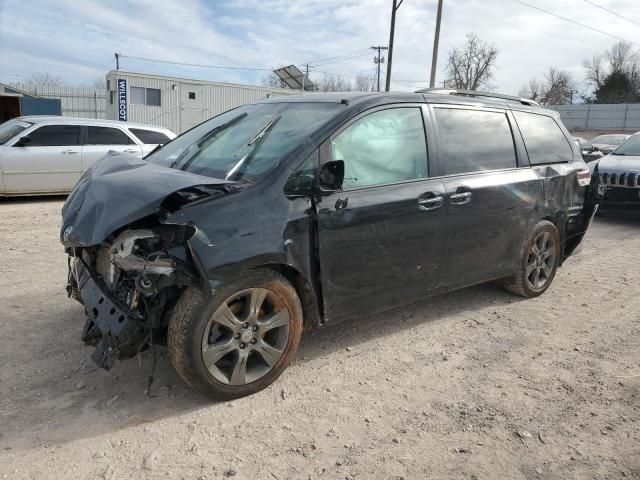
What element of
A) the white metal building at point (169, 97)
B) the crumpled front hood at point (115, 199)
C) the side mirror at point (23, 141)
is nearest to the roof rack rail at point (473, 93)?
the crumpled front hood at point (115, 199)

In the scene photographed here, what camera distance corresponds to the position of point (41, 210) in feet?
28.9

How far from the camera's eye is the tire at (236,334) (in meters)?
2.89

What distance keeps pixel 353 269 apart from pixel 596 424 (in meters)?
1.68

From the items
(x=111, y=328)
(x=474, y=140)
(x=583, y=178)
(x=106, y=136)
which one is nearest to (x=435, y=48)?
(x=106, y=136)

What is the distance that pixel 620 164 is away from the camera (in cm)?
891

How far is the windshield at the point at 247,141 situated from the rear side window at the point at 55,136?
6568 mm

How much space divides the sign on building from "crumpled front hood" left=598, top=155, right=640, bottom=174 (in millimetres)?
18531

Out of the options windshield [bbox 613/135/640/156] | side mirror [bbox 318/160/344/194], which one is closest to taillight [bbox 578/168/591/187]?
side mirror [bbox 318/160/344/194]

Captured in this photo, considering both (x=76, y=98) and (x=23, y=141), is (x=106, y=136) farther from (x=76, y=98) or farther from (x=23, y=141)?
(x=76, y=98)

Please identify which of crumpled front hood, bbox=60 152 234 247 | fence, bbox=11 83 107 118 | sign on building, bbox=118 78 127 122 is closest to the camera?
crumpled front hood, bbox=60 152 234 247

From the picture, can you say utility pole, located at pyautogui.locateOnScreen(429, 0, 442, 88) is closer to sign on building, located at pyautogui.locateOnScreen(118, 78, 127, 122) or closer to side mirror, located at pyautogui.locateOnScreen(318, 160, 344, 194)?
sign on building, located at pyautogui.locateOnScreen(118, 78, 127, 122)

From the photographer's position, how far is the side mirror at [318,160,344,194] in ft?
10.5

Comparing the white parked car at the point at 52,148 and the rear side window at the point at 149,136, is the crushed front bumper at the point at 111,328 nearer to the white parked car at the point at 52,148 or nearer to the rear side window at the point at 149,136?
the white parked car at the point at 52,148

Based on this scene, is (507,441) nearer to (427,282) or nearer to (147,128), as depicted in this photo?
(427,282)
